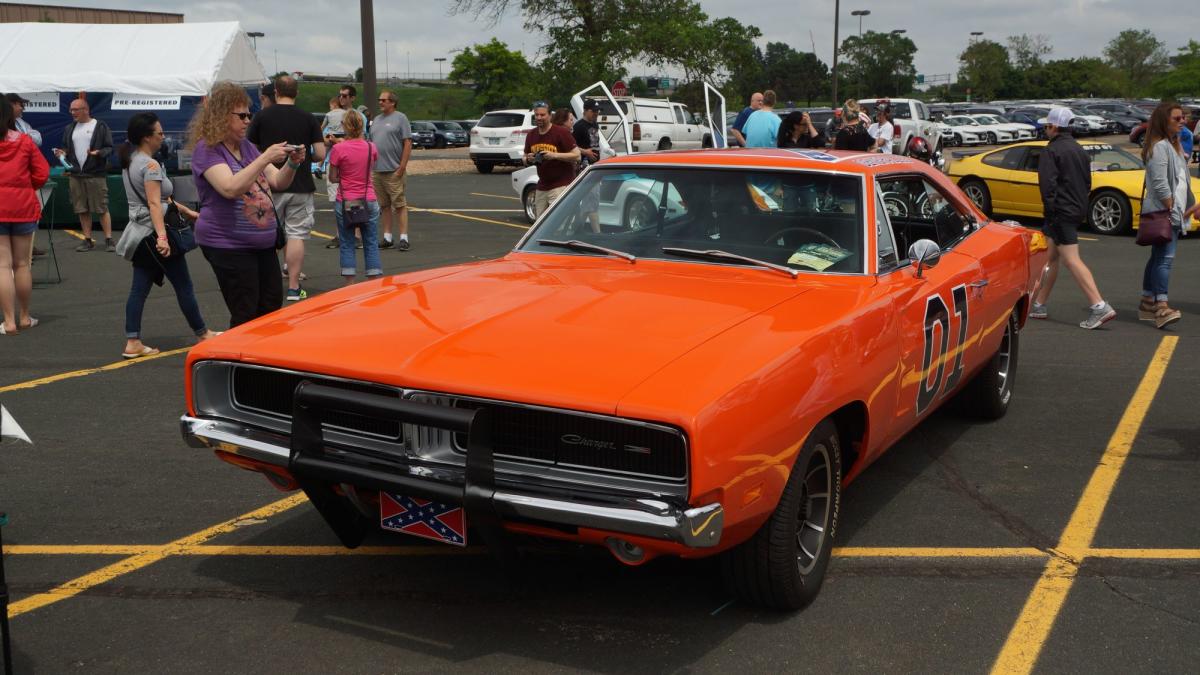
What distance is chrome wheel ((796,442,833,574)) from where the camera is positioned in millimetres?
3939

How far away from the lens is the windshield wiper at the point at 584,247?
195 inches

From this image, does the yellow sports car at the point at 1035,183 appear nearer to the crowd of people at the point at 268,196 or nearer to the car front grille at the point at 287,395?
the crowd of people at the point at 268,196

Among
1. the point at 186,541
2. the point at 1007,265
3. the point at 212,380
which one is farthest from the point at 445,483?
the point at 1007,265

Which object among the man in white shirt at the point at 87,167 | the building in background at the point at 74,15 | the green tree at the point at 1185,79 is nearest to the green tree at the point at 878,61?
the green tree at the point at 1185,79

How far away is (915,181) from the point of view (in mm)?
5895

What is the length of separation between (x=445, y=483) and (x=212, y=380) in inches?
43.7

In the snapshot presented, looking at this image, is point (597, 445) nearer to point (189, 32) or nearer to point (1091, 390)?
point (1091, 390)

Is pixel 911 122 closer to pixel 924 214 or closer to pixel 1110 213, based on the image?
pixel 1110 213

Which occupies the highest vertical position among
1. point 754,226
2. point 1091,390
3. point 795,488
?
point 754,226

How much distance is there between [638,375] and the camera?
338cm

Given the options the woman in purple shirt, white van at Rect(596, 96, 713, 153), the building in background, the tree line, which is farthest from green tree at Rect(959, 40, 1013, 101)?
the woman in purple shirt

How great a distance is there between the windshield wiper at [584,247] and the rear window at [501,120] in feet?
85.1

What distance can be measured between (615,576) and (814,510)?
798 mm

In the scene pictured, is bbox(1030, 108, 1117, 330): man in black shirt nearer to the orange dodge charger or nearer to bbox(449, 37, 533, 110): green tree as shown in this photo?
the orange dodge charger
